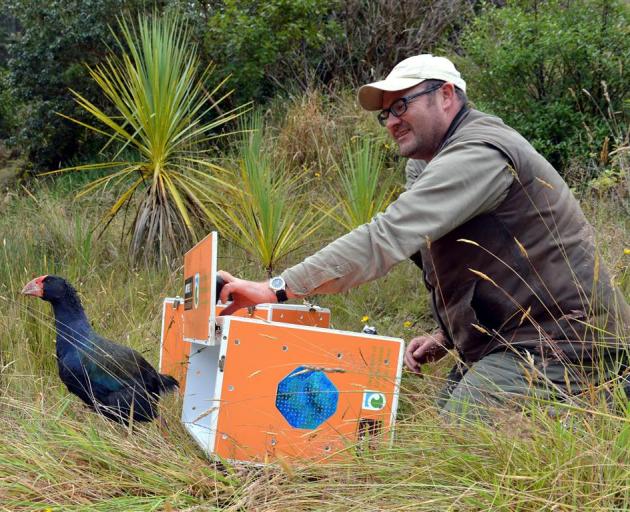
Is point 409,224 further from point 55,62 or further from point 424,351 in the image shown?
point 55,62

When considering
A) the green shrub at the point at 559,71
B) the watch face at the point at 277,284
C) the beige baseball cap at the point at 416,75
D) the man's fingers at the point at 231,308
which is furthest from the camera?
the green shrub at the point at 559,71

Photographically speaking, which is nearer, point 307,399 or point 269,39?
point 307,399

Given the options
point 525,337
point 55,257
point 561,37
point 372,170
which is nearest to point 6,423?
point 525,337

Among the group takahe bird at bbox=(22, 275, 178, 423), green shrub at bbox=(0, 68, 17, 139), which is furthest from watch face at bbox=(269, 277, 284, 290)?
green shrub at bbox=(0, 68, 17, 139)

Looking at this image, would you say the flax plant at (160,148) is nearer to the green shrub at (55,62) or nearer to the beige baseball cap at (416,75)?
the beige baseball cap at (416,75)

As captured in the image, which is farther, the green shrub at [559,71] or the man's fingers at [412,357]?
the green shrub at [559,71]

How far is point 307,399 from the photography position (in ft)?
9.11

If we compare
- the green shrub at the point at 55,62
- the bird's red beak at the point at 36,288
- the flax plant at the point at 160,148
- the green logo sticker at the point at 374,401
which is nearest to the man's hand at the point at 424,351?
the green logo sticker at the point at 374,401

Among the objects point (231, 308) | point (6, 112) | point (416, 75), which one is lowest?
point (6, 112)

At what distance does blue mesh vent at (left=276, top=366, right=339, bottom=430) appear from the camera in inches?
108

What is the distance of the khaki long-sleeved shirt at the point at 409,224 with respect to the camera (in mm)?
2814

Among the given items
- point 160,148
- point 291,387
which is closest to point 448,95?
point 291,387

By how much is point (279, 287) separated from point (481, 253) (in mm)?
794

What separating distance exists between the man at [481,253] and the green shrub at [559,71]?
13.8 ft
